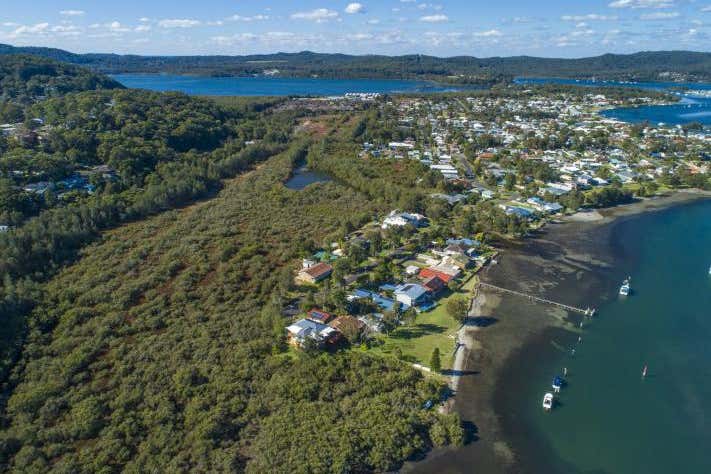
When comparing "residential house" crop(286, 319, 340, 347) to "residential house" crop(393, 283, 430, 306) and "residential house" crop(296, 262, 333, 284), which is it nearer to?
"residential house" crop(393, 283, 430, 306)

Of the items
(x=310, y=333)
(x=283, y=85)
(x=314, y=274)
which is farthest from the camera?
(x=283, y=85)

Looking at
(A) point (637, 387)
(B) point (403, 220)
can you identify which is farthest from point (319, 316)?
(A) point (637, 387)

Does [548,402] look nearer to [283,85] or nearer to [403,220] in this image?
[403,220]

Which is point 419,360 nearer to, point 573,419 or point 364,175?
point 573,419

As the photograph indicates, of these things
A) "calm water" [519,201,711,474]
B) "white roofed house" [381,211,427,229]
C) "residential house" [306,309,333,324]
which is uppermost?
"white roofed house" [381,211,427,229]

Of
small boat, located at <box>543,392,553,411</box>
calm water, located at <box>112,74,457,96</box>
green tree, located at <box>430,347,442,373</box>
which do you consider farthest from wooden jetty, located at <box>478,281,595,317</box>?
calm water, located at <box>112,74,457,96</box>

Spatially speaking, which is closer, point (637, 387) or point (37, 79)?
point (637, 387)
